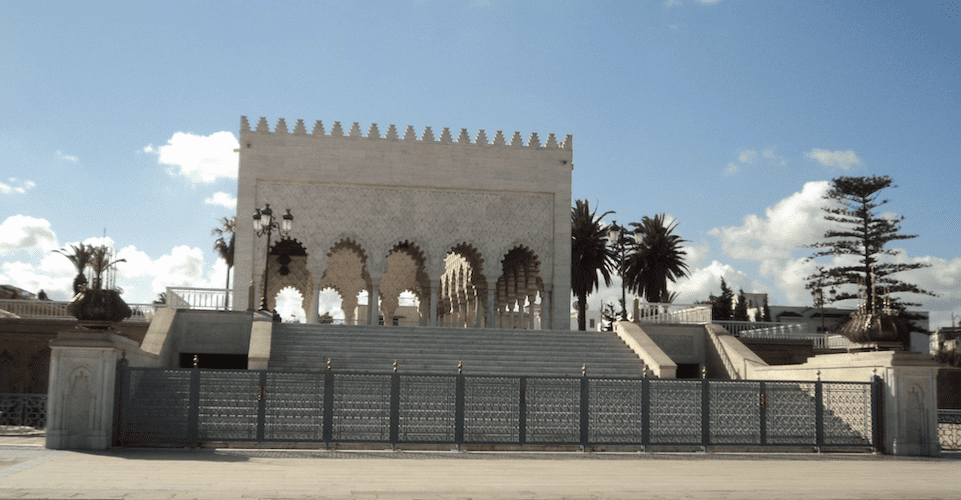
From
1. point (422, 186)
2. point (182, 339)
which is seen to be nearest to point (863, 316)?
point (182, 339)

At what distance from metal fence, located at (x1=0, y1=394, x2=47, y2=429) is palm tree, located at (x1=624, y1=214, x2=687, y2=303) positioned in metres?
30.4

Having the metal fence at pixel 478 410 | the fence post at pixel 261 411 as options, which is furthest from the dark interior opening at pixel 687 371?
the fence post at pixel 261 411

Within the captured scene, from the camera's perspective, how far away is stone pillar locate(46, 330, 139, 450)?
405 inches

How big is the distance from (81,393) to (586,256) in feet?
91.3

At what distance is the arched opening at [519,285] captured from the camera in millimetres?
29688

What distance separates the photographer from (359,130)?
92.2 feet

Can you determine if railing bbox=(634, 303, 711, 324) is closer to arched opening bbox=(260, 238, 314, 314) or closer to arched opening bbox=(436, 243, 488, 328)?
arched opening bbox=(436, 243, 488, 328)

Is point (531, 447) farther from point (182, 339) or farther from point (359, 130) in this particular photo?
point (359, 130)

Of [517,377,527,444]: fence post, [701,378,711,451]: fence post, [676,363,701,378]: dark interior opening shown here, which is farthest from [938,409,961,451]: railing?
[676,363,701,378]: dark interior opening

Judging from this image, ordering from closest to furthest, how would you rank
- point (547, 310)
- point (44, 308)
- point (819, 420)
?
point (819, 420)
point (44, 308)
point (547, 310)

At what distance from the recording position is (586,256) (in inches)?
1433

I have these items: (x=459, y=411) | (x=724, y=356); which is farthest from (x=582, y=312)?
(x=459, y=411)

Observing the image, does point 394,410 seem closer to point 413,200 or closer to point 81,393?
point 81,393

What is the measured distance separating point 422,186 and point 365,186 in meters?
1.92
